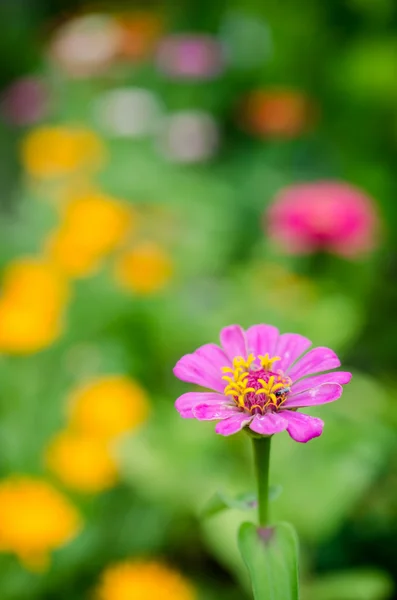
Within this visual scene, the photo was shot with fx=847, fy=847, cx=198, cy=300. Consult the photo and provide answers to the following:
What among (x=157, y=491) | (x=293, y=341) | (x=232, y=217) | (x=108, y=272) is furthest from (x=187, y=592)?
(x=232, y=217)

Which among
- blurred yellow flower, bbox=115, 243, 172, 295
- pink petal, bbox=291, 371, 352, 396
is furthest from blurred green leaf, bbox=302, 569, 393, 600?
blurred yellow flower, bbox=115, 243, 172, 295

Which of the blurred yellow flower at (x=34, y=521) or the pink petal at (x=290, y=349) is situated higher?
the pink petal at (x=290, y=349)

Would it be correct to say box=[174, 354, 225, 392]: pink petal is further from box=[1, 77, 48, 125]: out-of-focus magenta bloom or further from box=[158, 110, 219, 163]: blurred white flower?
box=[1, 77, 48, 125]: out-of-focus magenta bloom

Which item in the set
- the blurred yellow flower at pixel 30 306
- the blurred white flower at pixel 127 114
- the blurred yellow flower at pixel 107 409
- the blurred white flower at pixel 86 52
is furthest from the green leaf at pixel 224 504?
the blurred white flower at pixel 86 52

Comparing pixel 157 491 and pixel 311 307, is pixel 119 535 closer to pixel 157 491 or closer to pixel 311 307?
pixel 157 491

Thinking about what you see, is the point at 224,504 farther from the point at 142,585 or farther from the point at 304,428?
the point at 142,585

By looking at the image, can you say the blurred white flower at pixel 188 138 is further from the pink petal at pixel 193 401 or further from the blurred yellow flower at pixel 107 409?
the pink petal at pixel 193 401
